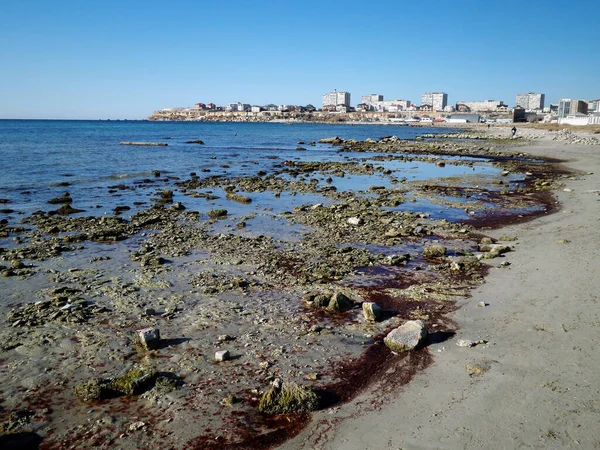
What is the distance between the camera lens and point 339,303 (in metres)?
10.3

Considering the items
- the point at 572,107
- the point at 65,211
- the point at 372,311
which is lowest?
the point at 372,311

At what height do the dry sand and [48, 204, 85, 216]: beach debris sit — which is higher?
[48, 204, 85, 216]: beach debris

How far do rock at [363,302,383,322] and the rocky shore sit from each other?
0.03 meters

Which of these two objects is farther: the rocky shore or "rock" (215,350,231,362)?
"rock" (215,350,231,362)

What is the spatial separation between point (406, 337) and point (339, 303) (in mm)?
2138

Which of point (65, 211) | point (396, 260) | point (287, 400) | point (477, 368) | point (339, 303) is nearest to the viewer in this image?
point (287, 400)

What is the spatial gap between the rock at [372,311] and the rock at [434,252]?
5.06m

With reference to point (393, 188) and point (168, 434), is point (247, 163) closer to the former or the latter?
point (393, 188)

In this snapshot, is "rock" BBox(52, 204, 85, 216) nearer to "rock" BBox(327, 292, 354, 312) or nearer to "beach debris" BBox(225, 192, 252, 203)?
"beach debris" BBox(225, 192, 252, 203)

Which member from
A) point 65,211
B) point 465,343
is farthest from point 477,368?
point 65,211

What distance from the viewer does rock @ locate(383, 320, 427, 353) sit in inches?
331

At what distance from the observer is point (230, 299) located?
1086 centimetres

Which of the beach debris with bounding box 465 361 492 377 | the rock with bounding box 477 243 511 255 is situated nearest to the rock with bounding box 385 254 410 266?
the rock with bounding box 477 243 511 255

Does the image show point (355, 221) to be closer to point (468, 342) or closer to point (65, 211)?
point (468, 342)
